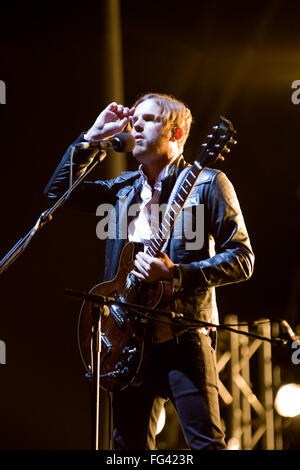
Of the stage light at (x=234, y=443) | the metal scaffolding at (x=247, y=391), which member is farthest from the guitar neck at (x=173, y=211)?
the stage light at (x=234, y=443)

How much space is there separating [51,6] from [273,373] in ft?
10.9

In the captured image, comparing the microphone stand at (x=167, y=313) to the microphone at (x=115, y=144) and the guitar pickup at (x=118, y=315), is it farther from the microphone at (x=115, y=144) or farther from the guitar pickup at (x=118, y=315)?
the microphone at (x=115, y=144)

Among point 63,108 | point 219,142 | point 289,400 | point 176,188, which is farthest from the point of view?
point 289,400

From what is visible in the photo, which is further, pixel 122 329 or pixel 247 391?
pixel 247 391

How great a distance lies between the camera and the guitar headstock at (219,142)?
2432mm

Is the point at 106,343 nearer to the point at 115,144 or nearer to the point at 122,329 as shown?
the point at 122,329

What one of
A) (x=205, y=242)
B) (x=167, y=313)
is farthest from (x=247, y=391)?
(x=167, y=313)

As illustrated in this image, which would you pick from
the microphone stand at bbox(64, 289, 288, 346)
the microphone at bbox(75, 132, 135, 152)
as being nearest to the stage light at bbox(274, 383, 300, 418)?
the microphone stand at bbox(64, 289, 288, 346)

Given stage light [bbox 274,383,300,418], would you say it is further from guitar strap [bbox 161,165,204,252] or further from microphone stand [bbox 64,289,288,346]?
microphone stand [bbox 64,289,288,346]

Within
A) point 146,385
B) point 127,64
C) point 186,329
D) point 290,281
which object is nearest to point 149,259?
point 186,329

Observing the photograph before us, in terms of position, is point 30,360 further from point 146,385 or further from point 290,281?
point 290,281

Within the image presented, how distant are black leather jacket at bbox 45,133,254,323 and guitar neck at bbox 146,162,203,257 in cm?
4

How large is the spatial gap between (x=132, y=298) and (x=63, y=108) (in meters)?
2.24

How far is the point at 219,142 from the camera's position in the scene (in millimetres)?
2441
